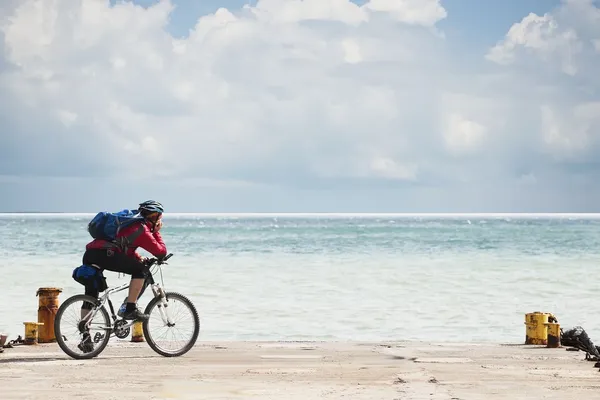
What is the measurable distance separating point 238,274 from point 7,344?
2737cm

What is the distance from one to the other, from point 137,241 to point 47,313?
243 cm

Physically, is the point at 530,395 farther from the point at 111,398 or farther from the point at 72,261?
the point at 72,261

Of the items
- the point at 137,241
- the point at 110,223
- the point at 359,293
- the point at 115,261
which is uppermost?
the point at 110,223

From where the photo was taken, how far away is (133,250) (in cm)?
1012

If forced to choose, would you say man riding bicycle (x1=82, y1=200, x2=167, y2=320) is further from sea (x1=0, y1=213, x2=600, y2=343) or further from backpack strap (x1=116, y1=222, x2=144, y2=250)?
sea (x1=0, y1=213, x2=600, y2=343)

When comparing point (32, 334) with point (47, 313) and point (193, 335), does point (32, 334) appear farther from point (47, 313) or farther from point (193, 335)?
point (193, 335)

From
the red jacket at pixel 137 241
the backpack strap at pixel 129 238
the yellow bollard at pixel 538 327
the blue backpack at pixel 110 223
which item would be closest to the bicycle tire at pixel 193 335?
the red jacket at pixel 137 241

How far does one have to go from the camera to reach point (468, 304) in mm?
26156

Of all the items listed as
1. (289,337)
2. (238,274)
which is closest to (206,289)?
(238,274)

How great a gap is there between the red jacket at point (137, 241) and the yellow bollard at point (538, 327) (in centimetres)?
509

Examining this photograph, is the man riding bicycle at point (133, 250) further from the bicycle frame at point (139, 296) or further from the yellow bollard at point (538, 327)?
the yellow bollard at point (538, 327)

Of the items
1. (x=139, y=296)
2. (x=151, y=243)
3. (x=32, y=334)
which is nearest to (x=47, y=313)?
(x=32, y=334)

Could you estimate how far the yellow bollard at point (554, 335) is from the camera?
11.8 metres

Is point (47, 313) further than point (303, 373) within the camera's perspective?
Yes
